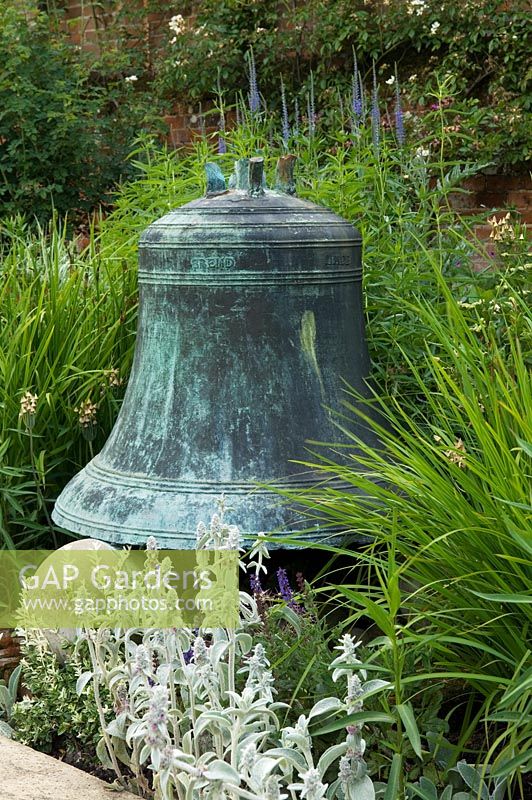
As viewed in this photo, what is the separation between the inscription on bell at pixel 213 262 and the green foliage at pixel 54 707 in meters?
0.98

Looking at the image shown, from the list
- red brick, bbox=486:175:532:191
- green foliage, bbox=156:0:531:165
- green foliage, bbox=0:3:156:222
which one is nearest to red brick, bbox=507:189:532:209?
red brick, bbox=486:175:532:191

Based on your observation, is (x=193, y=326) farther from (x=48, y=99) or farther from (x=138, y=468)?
(x=48, y=99)

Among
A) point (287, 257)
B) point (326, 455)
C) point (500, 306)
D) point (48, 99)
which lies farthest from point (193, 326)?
point (48, 99)

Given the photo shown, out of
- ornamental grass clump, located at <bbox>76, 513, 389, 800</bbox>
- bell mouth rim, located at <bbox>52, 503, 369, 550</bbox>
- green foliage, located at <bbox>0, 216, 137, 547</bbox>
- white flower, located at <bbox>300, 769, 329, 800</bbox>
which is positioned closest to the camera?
white flower, located at <bbox>300, 769, 329, 800</bbox>

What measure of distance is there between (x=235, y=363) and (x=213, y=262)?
0.26 m

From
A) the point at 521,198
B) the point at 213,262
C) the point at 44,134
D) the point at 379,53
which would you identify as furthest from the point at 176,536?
the point at 379,53

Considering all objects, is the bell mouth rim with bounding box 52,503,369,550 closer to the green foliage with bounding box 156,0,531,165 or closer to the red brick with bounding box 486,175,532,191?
the green foliage with bounding box 156,0,531,165

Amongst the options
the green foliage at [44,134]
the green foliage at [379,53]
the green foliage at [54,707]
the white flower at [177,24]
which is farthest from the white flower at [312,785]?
the white flower at [177,24]

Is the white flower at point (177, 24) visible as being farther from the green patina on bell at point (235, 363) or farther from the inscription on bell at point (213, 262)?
the inscription on bell at point (213, 262)

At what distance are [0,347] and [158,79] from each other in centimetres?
464

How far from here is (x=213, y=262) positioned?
2752 mm

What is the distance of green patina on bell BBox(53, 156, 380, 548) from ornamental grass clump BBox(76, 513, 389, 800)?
382mm

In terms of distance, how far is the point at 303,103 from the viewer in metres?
7.12

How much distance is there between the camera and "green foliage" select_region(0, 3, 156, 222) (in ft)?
20.9
